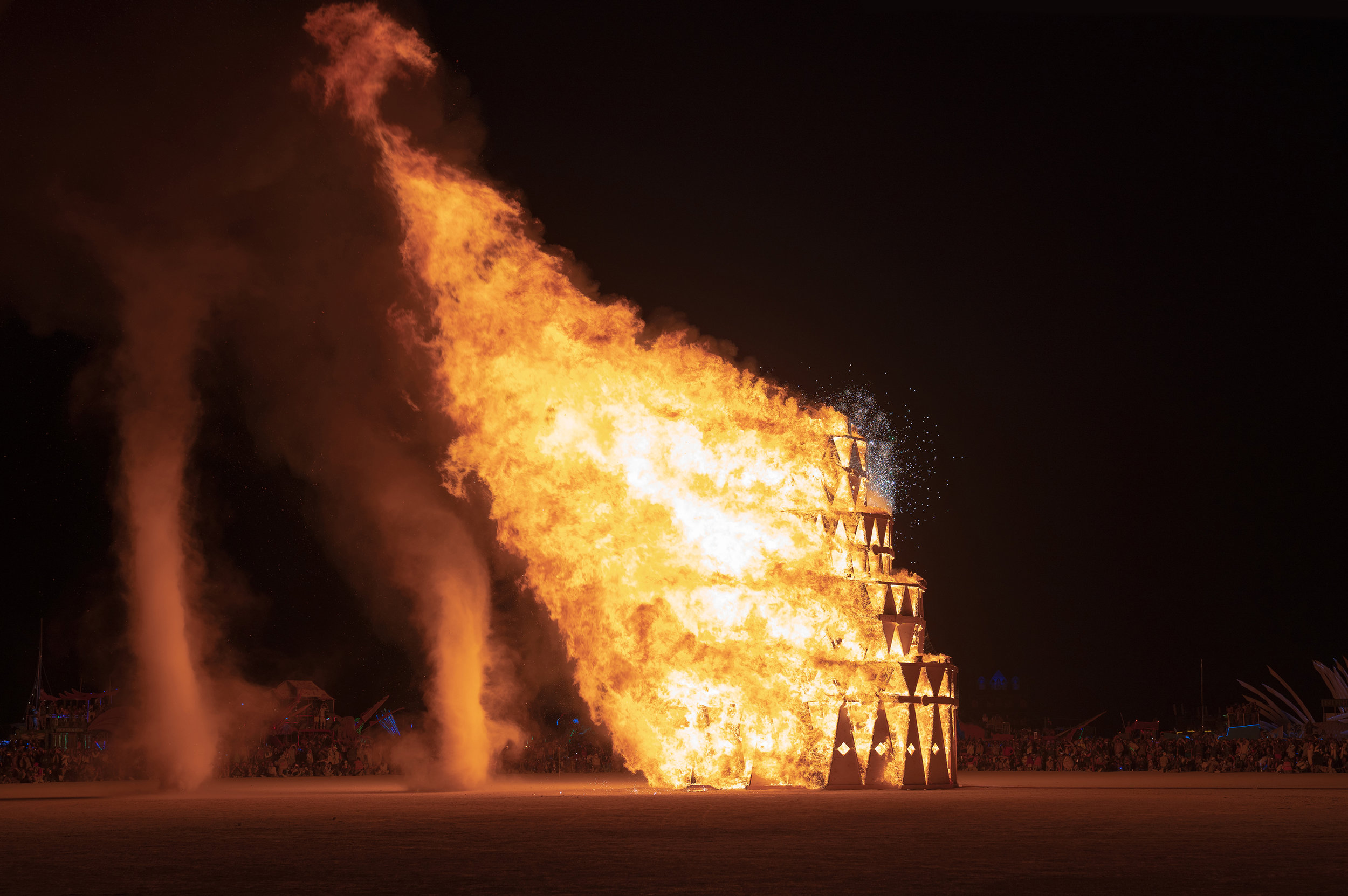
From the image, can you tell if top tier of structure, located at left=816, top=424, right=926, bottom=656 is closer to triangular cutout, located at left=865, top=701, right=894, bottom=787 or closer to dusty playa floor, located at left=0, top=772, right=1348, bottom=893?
triangular cutout, located at left=865, top=701, right=894, bottom=787

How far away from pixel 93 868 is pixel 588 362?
17159 mm

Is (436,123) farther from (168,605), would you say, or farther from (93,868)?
(93,868)

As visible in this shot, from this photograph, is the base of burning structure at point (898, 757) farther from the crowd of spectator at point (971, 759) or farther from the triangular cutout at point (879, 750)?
the crowd of spectator at point (971, 759)

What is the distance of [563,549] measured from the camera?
29.4 m

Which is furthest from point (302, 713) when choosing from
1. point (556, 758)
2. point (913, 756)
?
point (913, 756)

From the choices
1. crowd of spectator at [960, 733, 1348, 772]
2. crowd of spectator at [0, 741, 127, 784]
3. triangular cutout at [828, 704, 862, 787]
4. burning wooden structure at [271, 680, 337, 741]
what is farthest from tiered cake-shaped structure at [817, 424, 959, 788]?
burning wooden structure at [271, 680, 337, 741]

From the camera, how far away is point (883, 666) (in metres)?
29.8

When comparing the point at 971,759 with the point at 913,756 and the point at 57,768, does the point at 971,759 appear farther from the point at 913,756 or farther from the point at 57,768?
the point at 57,768

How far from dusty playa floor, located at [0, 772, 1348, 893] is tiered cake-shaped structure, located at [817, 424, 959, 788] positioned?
2.34 metres

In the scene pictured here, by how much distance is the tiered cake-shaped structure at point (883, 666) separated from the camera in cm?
2956

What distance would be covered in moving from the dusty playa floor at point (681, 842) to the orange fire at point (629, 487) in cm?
247

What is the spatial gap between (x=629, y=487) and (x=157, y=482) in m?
10.1

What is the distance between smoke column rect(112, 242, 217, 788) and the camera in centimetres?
2847

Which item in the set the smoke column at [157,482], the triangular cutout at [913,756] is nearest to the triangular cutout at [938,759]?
the triangular cutout at [913,756]
